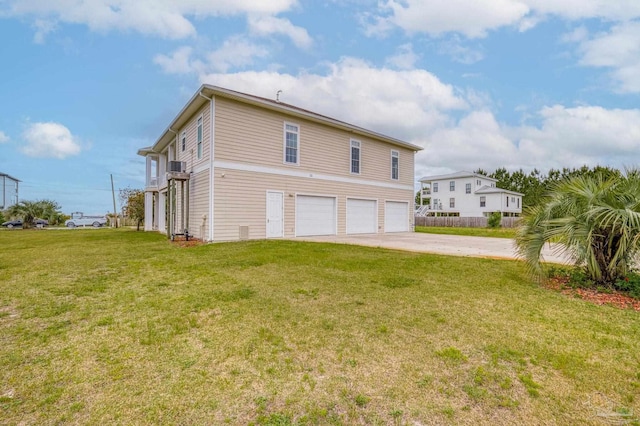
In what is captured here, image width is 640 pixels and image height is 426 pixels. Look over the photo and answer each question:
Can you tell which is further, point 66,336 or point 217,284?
point 217,284

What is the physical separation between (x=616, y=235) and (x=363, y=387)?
5.10 metres

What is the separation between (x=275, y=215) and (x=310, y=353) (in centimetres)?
1011

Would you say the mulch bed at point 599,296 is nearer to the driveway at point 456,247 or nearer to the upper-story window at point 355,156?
the driveway at point 456,247

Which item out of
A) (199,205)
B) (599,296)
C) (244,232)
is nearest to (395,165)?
(244,232)

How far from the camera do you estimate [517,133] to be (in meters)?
25.8

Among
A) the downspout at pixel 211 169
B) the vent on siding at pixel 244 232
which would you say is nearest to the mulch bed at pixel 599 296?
the vent on siding at pixel 244 232

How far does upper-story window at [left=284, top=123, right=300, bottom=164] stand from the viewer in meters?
13.1

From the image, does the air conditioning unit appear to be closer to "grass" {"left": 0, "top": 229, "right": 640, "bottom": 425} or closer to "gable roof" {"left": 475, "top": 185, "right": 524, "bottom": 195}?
"grass" {"left": 0, "top": 229, "right": 640, "bottom": 425}

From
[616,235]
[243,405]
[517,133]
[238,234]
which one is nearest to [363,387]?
[243,405]

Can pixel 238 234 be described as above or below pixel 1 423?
above

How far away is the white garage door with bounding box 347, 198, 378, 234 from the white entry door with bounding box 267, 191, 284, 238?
4078 millimetres

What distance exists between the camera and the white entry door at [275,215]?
41.0 ft

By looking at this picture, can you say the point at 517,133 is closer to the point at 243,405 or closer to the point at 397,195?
the point at 397,195

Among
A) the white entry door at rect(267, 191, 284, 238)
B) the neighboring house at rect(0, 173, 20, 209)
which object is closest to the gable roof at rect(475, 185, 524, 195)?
the white entry door at rect(267, 191, 284, 238)
